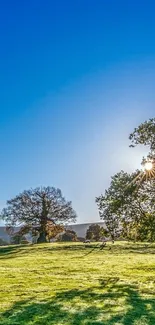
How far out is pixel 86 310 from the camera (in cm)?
1118

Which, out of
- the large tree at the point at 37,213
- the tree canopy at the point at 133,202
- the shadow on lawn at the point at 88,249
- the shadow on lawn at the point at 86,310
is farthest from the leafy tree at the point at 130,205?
the large tree at the point at 37,213

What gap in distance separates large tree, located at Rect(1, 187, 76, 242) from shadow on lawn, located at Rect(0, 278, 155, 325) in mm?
48878

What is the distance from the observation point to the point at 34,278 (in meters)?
18.7

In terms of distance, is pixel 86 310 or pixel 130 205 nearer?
pixel 86 310

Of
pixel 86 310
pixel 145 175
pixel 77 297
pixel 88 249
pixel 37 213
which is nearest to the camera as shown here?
pixel 86 310

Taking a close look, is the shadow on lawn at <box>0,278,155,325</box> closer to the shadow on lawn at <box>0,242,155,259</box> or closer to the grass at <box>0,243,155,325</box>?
the grass at <box>0,243,155,325</box>

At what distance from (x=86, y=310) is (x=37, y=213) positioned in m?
52.7

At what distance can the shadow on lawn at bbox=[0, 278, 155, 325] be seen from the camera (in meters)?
9.81

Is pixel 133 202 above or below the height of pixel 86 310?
above

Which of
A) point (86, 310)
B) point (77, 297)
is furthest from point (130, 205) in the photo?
point (86, 310)

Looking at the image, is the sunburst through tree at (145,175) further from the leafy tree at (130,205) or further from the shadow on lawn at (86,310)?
the shadow on lawn at (86,310)

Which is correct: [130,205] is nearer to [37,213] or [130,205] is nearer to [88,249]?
[88,249]

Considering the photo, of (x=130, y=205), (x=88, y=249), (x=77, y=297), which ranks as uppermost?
(x=130, y=205)

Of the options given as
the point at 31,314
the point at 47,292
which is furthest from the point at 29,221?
the point at 31,314
